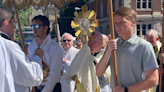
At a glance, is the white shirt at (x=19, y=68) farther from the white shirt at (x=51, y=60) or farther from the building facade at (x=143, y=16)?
the building facade at (x=143, y=16)

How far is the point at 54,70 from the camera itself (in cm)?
361

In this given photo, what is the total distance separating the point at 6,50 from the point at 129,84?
146 centimetres

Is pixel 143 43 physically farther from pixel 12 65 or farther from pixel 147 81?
pixel 12 65

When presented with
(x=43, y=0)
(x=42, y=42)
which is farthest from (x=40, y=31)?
(x=43, y=0)

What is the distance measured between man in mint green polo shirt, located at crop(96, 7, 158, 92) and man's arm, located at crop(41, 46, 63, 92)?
1307 millimetres

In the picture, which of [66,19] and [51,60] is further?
[66,19]

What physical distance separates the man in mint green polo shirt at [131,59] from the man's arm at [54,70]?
1.31 meters

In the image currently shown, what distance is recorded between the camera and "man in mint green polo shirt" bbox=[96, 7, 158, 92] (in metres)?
2.25

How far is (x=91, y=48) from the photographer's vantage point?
134 inches

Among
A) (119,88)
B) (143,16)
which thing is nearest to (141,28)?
(143,16)

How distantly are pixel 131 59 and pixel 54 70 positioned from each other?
1658 millimetres

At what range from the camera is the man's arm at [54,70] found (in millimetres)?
3566

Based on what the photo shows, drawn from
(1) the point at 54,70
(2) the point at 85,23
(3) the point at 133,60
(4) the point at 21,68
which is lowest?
(1) the point at 54,70

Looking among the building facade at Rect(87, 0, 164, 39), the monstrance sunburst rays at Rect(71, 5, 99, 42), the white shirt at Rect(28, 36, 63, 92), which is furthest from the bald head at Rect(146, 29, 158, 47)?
the building facade at Rect(87, 0, 164, 39)
